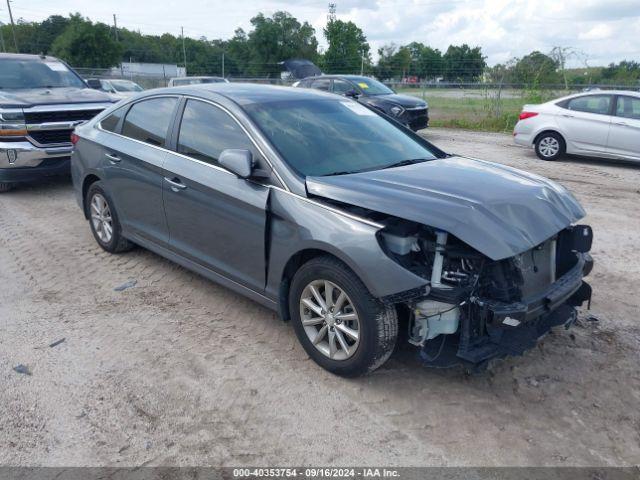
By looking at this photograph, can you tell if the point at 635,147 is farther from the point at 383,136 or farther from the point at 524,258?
the point at 524,258

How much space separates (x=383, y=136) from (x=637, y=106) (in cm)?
869

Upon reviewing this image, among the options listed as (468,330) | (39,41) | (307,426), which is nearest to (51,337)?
(307,426)

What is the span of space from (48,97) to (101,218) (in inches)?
145

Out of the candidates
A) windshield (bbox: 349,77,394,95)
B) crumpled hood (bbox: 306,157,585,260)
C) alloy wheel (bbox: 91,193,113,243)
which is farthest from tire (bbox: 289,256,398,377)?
windshield (bbox: 349,77,394,95)

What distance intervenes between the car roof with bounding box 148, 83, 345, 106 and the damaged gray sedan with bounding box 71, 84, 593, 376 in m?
0.02

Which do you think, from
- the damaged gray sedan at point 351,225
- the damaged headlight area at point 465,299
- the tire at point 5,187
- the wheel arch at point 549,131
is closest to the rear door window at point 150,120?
the damaged gray sedan at point 351,225

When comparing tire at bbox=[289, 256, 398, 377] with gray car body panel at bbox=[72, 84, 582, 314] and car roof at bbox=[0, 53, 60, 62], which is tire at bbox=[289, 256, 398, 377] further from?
car roof at bbox=[0, 53, 60, 62]

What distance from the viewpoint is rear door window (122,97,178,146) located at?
15.4 ft

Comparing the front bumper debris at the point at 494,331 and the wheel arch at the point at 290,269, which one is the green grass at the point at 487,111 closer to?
the front bumper debris at the point at 494,331

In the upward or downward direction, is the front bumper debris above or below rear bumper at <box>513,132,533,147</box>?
below

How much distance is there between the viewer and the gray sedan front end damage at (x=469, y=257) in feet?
10.1

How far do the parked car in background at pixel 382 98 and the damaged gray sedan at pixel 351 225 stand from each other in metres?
10.0

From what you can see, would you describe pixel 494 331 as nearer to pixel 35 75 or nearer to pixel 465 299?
pixel 465 299

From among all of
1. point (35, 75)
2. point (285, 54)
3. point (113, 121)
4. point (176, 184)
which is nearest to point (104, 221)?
point (113, 121)
